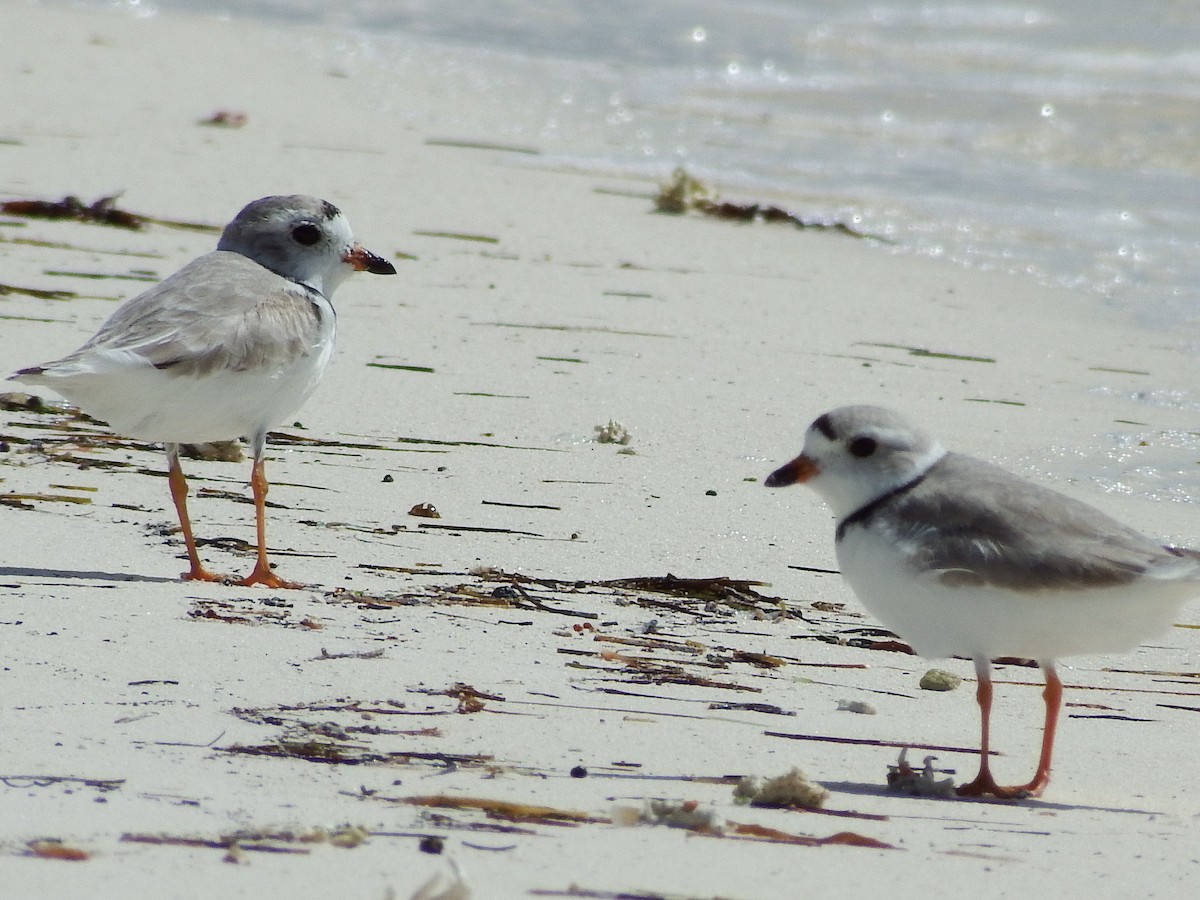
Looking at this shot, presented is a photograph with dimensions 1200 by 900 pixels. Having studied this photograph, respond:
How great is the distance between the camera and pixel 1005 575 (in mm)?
3785

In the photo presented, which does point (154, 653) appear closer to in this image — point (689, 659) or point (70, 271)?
point (689, 659)

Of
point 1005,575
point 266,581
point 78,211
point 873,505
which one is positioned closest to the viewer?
point 1005,575

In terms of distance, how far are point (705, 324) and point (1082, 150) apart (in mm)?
7195

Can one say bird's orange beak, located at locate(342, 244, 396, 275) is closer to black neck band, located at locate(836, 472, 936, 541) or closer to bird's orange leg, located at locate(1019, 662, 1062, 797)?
black neck band, located at locate(836, 472, 936, 541)

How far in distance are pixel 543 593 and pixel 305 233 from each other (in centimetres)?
156

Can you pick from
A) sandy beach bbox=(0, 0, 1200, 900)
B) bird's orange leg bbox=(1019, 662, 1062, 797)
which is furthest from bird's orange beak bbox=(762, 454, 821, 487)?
bird's orange leg bbox=(1019, 662, 1062, 797)

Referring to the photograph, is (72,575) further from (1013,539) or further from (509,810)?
(1013,539)

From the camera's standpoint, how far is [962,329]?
836 centimetres

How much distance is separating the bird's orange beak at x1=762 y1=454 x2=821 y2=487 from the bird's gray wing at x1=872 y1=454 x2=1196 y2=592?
0.84ft

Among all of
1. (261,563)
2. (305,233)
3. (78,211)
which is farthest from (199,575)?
(78,211)

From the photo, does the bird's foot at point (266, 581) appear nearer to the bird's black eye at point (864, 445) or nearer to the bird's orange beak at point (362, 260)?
the bird's orange beak at point (362, 260)

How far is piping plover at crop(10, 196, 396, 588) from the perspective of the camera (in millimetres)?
4699

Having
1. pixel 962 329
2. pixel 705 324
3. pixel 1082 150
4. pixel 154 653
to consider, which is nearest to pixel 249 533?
pixel 154 653

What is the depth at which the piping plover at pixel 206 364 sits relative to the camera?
470cm
